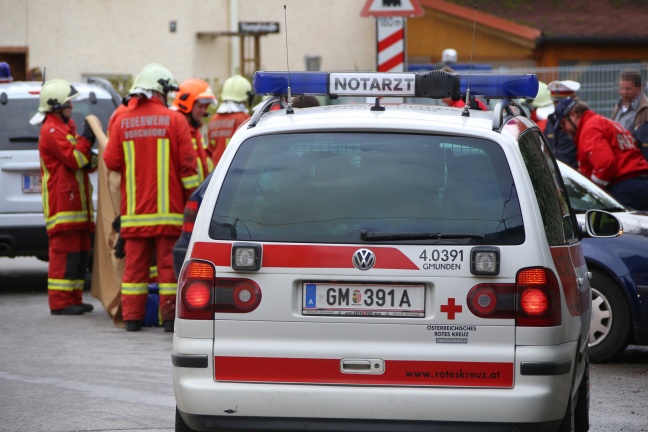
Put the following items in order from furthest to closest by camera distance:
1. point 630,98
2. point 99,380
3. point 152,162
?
1. point 630,98
2. point 152,162
3. point 99,380

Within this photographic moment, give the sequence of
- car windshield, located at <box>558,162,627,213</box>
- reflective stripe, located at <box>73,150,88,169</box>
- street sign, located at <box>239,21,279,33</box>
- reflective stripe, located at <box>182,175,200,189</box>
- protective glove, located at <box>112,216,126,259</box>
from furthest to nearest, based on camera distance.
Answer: street sign, located at <box>239,21,279,33</box> → reflective stripe, located at <box>73,150,88,169</box> → protective glove, located at <box>112,216,126,259</box> → reflective stripe, located at <box>182,175,200,189</box> → car windshield, located at <box>558,162,627,213</box>

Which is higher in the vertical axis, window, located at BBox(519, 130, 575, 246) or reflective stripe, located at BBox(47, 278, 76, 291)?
window, located at BBox(519, 130, 575, 246)

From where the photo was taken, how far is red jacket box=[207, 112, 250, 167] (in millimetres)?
13312

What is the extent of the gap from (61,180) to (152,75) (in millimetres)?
1621

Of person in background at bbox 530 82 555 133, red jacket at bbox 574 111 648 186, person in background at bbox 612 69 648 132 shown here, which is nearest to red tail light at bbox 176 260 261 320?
red jacket at bbox 574 111 648 186

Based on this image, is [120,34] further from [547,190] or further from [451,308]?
[451,308]

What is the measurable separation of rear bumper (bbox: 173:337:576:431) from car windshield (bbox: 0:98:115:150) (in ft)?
25.1

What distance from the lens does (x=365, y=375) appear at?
5.04 m

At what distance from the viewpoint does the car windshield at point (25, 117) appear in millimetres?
12328

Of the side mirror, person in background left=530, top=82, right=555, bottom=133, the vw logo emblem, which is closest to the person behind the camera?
the vw logo emblem

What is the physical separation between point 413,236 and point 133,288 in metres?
5.63

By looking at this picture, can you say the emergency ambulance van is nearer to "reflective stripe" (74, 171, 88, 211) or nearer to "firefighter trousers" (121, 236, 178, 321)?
"firefighter trousers" (121, 236, 178, 321)

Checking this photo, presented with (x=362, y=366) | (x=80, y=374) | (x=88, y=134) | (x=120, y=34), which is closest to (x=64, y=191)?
(x=88, y=134)

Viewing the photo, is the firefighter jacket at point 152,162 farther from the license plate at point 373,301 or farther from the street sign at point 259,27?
the street sign at point 259,27
